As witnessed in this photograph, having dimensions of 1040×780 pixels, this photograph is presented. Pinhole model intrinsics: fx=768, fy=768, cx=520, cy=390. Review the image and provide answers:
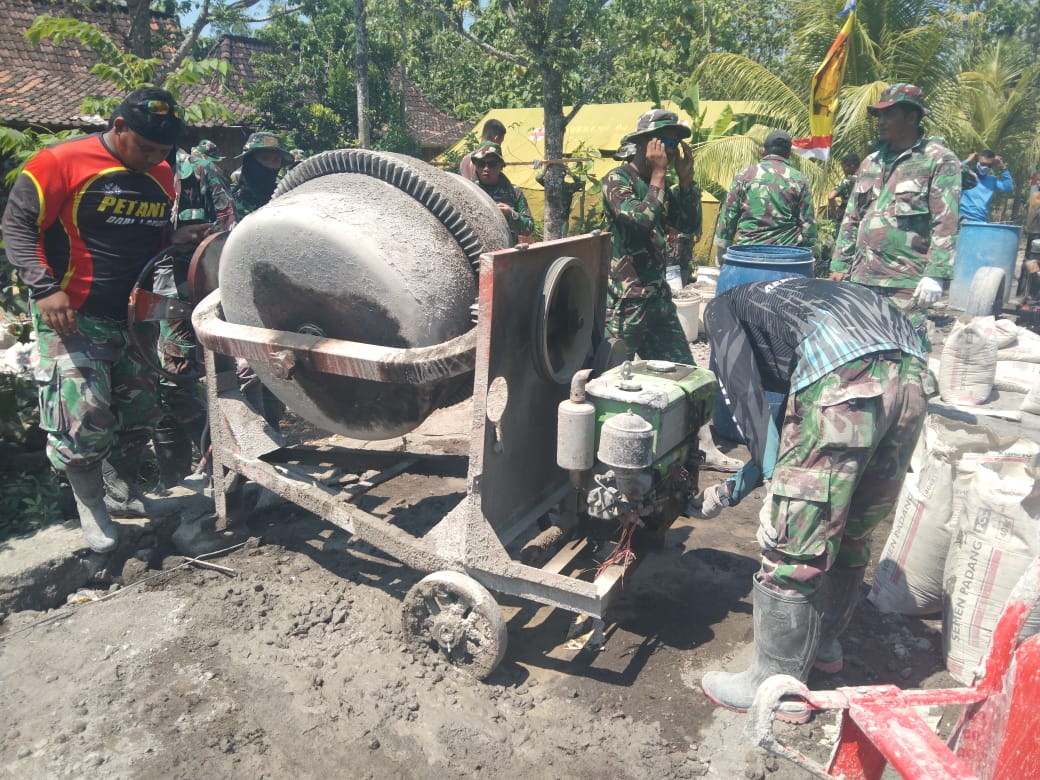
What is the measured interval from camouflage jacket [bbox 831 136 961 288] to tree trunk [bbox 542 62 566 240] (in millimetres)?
5166

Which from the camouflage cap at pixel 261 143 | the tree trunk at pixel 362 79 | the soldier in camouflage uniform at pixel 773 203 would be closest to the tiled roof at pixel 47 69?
the tree trunk at pixel 362 79

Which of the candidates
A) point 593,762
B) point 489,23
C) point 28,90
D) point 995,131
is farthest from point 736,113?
point 28,90

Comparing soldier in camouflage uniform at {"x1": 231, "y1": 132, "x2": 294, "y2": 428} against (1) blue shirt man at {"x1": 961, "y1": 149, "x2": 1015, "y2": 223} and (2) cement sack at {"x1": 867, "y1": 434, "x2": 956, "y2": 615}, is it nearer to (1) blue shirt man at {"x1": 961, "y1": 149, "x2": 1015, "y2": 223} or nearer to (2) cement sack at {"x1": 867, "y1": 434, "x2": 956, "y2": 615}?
(2) cement sack at {"x1": 867, "y1": 434, "x2": 956, "y2": 615}

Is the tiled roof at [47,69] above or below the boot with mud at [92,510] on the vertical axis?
A: above

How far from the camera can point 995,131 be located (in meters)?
16.8

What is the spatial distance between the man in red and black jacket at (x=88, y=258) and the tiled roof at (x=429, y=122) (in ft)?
Answer: 72.8

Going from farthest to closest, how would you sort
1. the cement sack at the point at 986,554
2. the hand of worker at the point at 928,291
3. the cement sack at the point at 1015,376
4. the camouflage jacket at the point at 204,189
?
the camouflage jacket at the point at 204,189
the cement sack at the point at 1015,376
the hand of worker at the point at 928,291
the cement sack at the point at 986,554

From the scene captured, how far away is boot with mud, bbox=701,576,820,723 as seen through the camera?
271 cm

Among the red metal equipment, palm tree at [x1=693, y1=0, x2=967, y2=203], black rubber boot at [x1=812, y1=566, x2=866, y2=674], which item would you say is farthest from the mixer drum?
palm tree at [x1=693, y1=0, x2=967, y2=203]

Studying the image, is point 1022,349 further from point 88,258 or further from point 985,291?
point 88,258

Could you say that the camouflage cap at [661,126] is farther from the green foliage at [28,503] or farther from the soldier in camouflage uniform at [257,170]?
the green foliage at [28,503]

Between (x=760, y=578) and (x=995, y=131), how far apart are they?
18.1 metres

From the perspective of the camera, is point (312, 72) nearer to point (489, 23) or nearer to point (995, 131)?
point (489, 23)

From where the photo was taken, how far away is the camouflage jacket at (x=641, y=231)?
15.2 feet
